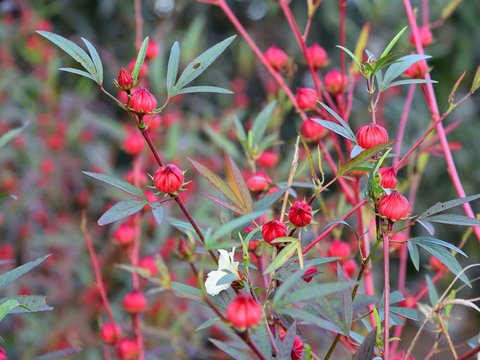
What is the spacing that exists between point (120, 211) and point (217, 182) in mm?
69

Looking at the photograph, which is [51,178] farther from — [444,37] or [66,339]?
[444,37]

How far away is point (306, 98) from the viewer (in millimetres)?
627

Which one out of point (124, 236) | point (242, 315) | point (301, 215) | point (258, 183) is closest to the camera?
point (242, 315)

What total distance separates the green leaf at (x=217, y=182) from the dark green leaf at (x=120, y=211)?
0.04 m

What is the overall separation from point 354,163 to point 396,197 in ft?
0.13

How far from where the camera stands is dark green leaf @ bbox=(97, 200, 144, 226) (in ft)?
1.35

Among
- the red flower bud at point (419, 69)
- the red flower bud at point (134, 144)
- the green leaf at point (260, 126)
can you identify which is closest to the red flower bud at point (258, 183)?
the green leaf at point (260, 126)

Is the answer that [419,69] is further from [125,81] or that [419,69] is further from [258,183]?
[125,81]

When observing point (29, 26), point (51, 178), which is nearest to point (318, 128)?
point (51, 178)

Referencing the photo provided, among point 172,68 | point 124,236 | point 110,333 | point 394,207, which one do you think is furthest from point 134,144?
point 394,207

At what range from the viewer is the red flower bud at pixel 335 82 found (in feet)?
2.18

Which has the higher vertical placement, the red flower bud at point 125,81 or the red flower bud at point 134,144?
the red flower bud at point 125,81

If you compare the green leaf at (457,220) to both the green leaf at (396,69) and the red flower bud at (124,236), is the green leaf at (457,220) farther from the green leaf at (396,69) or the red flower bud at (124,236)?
the red flower bud at (124,236)

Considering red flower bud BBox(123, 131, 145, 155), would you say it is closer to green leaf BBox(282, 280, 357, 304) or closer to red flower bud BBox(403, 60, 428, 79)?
red flower bud BBox(403, 60, 428, 79)
